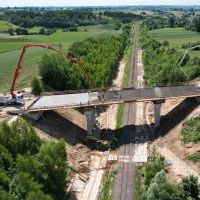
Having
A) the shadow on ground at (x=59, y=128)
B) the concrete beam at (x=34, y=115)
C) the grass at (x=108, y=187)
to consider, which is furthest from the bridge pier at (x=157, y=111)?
the concrete beam at (x=34, y=115)

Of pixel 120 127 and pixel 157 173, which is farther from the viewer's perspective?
pixel 120 127

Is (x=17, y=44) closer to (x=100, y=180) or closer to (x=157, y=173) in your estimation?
(x=100, y=180)

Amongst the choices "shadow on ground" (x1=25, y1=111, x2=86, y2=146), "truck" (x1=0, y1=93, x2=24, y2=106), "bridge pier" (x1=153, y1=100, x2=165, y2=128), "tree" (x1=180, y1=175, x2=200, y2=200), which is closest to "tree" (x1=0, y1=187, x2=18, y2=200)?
"tree" (x1=180, y1=175, x2=200, y2=200)

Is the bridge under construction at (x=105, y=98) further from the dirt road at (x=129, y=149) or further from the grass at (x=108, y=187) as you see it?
the grass at (x=108, y=187)

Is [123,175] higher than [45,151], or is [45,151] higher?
[45,151]

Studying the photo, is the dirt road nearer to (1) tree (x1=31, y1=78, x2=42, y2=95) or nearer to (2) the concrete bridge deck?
(2) the concrete bridge deck

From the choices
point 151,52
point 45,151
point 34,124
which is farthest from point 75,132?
point 151,52
